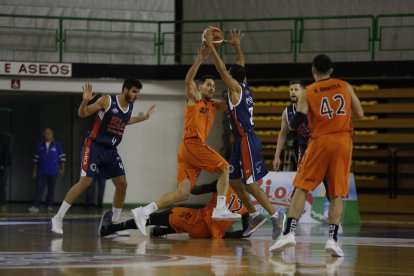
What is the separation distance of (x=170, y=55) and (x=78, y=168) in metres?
4.34

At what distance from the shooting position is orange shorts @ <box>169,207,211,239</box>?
12.2 m

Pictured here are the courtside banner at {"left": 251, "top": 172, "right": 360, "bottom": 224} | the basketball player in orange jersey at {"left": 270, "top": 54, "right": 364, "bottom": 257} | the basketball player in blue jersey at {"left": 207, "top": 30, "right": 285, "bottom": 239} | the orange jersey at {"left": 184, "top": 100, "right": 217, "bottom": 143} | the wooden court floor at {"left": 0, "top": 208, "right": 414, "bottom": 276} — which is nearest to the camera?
the wooden court floor at {"left": 0, "top": 208, "right": 414, "bottom": 276}

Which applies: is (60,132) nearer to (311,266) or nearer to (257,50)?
(257,50)

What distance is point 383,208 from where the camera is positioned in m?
22.5

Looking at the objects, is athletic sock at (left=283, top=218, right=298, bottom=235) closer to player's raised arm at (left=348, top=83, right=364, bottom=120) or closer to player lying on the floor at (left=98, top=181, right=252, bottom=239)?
player's raised arm at (left=348, top=83, right=364, bottom=120)

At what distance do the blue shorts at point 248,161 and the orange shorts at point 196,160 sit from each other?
0.18m

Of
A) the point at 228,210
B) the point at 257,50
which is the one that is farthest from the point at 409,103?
the point at 228,210

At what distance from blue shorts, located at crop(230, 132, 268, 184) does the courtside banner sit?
15.9 ft

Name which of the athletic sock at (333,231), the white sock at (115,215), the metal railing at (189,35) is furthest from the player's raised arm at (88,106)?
the metal railing at (189,35)

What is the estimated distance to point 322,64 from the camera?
9.59 m

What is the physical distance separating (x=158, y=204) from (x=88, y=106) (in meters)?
1.61

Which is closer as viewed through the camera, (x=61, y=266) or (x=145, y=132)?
(x=61, y=266)

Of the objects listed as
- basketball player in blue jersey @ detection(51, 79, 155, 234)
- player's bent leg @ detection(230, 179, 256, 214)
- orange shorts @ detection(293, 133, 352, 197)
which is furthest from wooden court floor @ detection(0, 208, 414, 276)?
orange shorts @ detection(293, 133, 352, 197)

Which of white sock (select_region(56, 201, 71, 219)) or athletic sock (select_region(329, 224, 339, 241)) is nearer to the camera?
athletic sock (select_region(329, 224, 339, 241))
